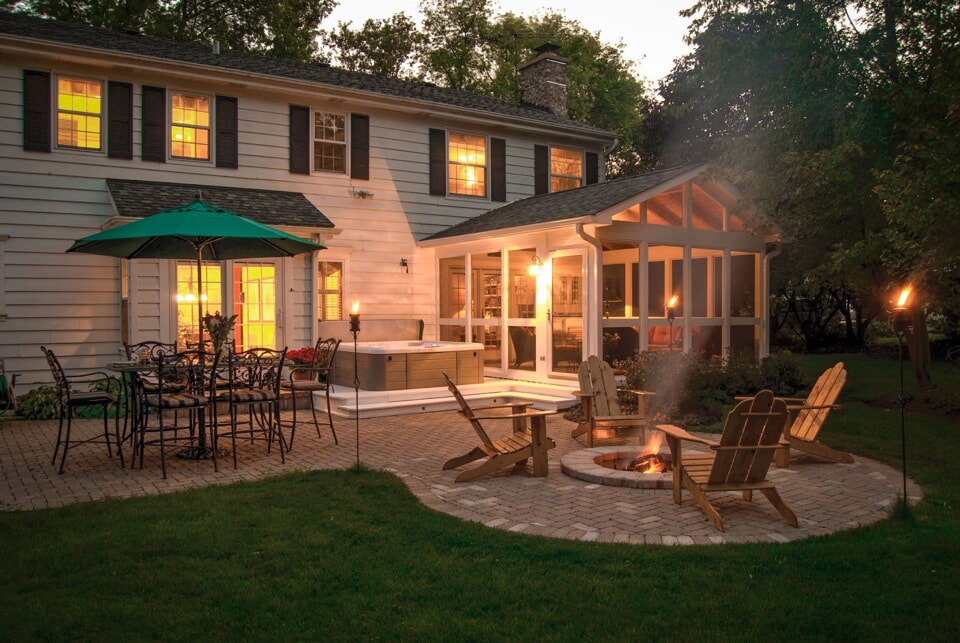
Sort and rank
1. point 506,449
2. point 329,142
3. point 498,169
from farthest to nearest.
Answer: point 498,169 → point 329,142 → point 506,449

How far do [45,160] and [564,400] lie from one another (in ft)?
28.6

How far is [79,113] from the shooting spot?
11.9 metres

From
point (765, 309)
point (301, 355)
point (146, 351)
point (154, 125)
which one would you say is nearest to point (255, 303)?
point (301, 355)

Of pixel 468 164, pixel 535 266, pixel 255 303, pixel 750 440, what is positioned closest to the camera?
pixel 750 440

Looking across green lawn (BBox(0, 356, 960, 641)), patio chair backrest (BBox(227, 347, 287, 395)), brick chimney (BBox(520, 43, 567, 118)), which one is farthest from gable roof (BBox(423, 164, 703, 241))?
green lawn (BBox(0, 356, 960, 641))

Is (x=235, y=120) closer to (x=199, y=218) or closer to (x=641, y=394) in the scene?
(x=199, y=218)

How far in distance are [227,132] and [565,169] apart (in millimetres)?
7483

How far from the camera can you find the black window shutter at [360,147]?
14.3 metres

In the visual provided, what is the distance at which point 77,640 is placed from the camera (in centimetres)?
346

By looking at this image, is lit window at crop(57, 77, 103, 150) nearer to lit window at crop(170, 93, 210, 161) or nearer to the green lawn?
lit window at crop(170, 93, 210, 161)

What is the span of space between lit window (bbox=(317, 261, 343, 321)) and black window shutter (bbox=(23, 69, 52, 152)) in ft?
15.6

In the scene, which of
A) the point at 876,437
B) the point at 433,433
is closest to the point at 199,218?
the point at 433,433

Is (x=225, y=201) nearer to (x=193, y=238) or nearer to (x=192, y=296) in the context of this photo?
(x=192, y=296)

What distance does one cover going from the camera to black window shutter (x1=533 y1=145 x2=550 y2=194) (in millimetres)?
16594
